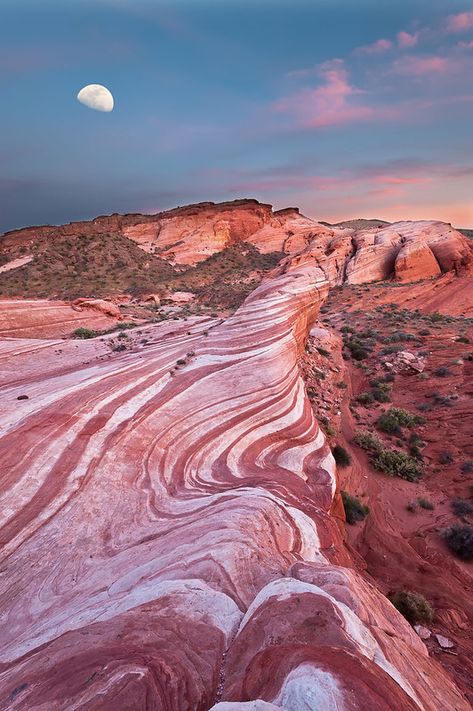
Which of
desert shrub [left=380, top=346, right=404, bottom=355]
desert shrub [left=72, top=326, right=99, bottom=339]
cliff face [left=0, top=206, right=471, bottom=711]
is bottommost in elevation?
desert shrub [left=380, top=346, right=404, bottom=355]

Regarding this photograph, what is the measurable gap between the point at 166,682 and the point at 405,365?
17.9m

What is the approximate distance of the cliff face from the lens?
8.23 feet

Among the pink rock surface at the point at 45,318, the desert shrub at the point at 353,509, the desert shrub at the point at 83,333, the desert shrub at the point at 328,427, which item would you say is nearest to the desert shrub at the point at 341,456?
the desert shrub at the point at 328,427

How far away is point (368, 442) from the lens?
39.5 ft

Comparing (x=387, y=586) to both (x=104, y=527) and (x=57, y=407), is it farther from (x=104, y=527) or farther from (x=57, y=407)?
(x=57, y=407)

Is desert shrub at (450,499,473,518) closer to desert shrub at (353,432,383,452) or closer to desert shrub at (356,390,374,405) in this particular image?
desert shrub at (353,432,383,452)

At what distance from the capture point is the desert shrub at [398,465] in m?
11.0

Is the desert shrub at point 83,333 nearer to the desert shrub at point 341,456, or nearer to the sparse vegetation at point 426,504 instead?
the desert shrub at point 341,456

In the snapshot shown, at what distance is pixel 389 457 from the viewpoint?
11.4 m

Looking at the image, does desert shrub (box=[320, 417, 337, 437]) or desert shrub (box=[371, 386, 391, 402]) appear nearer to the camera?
desert shrub (box=[320, 417, 337, 437])

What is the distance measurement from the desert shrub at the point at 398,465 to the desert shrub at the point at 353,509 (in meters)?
2.07

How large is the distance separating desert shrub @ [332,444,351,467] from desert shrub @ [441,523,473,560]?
10.5ft

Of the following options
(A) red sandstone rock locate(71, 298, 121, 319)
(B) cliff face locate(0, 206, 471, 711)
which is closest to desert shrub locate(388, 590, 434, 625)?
(B) cliff face locate(0, 206, 471, 711)

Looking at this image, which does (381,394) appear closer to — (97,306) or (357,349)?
(357,349)
